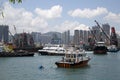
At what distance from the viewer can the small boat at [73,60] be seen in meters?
58.3

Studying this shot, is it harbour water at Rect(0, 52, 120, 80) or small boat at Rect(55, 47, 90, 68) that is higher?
small boat at Rect(55, 47, 90, 68)

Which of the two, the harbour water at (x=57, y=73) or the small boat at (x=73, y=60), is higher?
the small boat at (x=73, y=60)

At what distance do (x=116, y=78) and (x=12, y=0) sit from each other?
3527cm

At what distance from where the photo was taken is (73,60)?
5975 cm

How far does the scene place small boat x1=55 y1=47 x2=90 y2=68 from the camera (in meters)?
58.3

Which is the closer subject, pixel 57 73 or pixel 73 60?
pixel 57 73

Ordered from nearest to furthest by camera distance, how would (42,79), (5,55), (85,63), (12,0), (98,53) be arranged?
(12,0) < (42,79) < (85,63) < (5,55) < (98,53)

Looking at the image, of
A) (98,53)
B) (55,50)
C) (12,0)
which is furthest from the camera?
(98,53)

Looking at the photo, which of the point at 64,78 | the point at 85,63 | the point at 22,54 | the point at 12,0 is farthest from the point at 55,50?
the point at 12,0

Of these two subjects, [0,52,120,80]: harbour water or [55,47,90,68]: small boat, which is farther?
[55,47,90,68]: small boat

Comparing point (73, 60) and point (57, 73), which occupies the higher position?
point (73, 60)

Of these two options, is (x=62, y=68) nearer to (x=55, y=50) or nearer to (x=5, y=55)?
(x=5, y=55)

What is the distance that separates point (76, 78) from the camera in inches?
1670

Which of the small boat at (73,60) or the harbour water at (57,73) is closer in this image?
the harbour water at (57,73)
